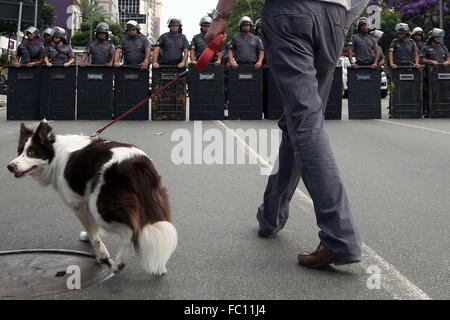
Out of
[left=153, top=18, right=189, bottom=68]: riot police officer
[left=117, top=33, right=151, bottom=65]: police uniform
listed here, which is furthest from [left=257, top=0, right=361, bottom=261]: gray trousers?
[left=117, top=33, right=151, bottom=65]: police uniform

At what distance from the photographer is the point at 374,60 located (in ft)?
55.3

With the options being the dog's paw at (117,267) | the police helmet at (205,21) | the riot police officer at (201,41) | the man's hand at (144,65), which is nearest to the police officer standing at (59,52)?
the man's hand at (144,65)

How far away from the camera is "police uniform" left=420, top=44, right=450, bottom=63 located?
17234 millimetres

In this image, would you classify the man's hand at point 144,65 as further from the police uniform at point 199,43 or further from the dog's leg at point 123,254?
the dog's leg at point 123,254

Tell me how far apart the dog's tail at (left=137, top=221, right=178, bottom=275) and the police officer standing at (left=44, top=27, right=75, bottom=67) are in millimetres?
14420

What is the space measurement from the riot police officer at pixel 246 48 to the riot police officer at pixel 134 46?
89.9 inches

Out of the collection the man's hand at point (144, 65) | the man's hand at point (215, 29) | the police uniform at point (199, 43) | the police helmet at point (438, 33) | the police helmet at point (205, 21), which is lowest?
the man's hand at point (215, 29)

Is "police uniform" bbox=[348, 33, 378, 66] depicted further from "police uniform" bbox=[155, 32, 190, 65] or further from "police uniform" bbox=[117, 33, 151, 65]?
"police uniform" bbox=[117, 33, 151, 65]

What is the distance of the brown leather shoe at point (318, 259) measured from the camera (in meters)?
3.28

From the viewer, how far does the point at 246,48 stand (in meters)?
16.2

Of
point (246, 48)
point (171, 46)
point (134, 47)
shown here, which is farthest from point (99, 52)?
point (246, 48)

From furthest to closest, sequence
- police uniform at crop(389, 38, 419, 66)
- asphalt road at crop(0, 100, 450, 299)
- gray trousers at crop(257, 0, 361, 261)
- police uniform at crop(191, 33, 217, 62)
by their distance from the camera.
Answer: police uniform at crop(389, 38, 419, 66)
police uniform at crop(191, 33, 217, 62)
gray trousers at crop(257, 0, 361, 261)
asphalt road at crop(0, 100, 450, 299)
